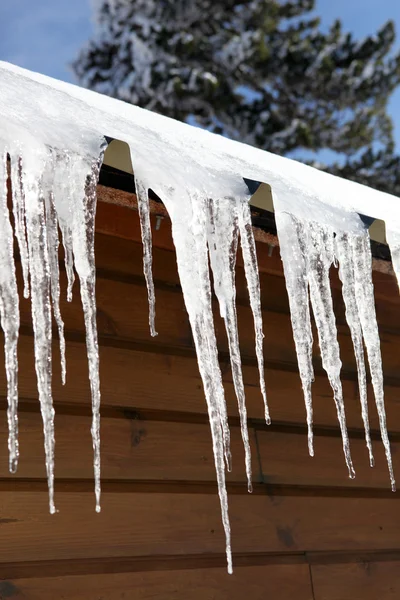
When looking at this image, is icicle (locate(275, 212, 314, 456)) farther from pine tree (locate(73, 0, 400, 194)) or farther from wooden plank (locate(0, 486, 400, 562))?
pine tree (locate(73, 0, 400, 194))

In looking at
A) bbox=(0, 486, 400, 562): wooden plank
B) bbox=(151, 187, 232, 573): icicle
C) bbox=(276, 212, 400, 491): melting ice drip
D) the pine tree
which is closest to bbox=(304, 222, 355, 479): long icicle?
bbox=(276, 212, 400, 491): melting ice drip

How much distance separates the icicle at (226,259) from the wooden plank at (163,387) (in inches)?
16.9

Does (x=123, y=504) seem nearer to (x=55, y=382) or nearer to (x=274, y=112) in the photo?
(x=55, y=382)

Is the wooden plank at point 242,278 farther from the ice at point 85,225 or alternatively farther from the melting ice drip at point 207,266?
the ice at point 85,225

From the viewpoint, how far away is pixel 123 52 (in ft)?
42.8

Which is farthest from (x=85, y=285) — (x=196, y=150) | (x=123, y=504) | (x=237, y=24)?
(x=237, y=24)

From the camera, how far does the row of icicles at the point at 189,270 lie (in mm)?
1418

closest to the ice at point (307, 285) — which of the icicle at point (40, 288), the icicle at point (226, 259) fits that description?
the icicle at point (226, 259)

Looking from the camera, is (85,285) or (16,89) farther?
(85,285)

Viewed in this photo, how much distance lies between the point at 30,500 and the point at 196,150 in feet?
3.15

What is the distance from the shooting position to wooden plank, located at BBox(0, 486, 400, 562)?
6.01 ft

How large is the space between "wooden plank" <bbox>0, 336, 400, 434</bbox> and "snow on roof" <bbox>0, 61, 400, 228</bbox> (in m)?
0.68

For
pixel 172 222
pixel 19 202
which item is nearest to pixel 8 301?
pixel 19 202

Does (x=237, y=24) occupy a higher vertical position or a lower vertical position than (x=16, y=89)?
higher
